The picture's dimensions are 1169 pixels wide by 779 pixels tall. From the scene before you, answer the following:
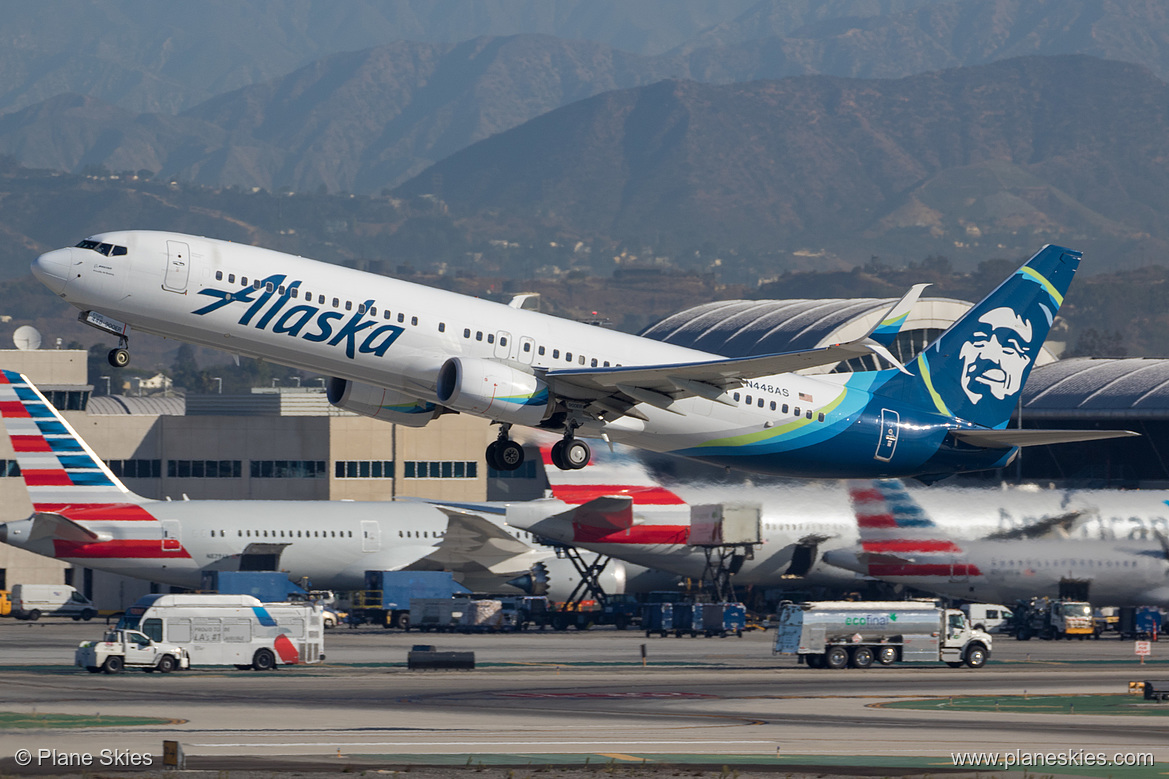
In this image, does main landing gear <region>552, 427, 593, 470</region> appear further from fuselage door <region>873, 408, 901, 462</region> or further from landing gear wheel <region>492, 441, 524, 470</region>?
fuselage door <region>873, 408, 901, 462</region>

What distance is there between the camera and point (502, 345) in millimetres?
49000

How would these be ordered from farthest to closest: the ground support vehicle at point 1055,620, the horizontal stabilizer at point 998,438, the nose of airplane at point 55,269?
the ground support vehicle at point 1055,620 < the horizontal stabilizer at point 998,438 < the nose of airplane at point 55,269

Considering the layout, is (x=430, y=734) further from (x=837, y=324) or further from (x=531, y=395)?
(x=837, y=324)

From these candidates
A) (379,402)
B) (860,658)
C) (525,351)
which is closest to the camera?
(525,351)

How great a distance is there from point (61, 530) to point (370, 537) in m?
19.1

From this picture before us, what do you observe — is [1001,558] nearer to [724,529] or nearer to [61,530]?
[724,529]

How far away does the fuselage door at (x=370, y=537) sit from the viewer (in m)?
97.1

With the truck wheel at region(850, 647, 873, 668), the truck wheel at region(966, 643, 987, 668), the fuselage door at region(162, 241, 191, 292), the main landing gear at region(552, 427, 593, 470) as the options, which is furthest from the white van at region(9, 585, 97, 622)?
the main landing gear at region(552, 427, 593, 470)

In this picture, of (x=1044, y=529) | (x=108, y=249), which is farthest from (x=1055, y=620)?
(x=108, y=249)

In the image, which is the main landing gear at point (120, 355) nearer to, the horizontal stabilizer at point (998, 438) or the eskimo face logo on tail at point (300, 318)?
the eskimo face logo on tail at point (300, 318)

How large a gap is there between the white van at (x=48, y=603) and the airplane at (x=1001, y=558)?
182 feet

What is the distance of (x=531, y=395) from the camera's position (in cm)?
4859

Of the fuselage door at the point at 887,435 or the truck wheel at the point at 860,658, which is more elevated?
the fuselage door at the point at 887,435

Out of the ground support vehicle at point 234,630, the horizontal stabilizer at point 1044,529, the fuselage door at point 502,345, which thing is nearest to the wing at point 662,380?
the fuselage door at point 502,345
